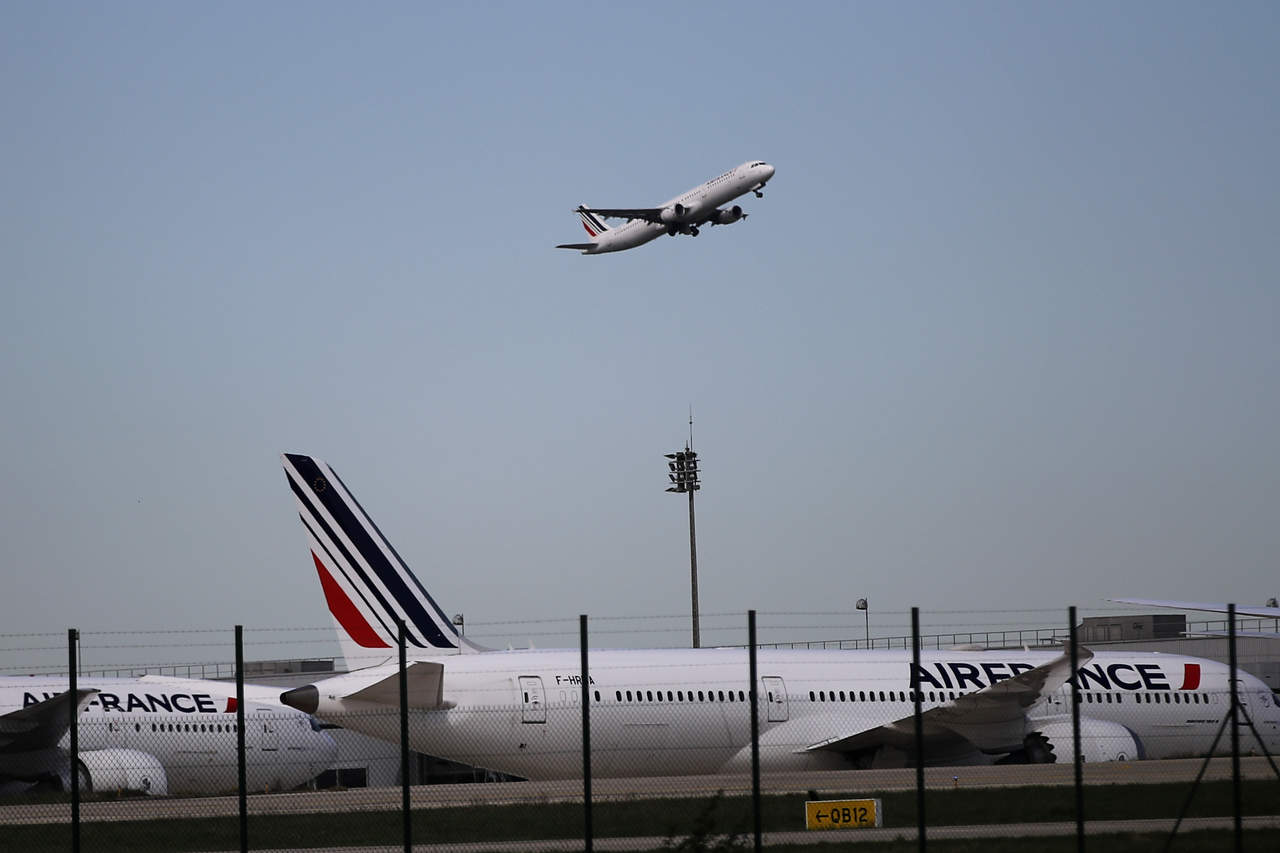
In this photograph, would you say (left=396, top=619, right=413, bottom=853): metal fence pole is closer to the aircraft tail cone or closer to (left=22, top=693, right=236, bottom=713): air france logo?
the aircraft tail cone

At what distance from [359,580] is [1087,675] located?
1476cm

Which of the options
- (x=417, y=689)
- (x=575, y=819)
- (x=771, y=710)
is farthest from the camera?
(x=771, y=710)

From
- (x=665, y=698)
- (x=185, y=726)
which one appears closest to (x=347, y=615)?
(x=665, y=698)

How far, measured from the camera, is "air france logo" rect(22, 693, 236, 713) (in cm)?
3584

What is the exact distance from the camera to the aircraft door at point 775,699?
32.2 m

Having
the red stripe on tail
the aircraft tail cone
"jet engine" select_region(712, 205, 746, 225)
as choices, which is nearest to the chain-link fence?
the aircraft tail cone

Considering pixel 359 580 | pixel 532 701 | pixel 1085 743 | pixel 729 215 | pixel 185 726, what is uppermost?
pixel 729 215

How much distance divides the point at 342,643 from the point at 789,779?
8.60m

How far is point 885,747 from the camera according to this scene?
32.8 m

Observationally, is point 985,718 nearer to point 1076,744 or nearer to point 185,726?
point 1076,744

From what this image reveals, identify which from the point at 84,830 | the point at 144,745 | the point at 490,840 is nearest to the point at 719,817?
the point at 490,840

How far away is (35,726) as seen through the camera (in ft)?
109

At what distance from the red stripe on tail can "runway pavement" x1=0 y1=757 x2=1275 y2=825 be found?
3443mm

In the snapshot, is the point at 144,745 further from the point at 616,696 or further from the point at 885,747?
the point at 885,747
